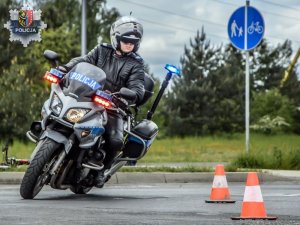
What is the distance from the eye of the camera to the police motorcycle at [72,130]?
422 inches

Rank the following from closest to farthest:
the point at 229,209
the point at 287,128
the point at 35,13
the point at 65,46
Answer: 1. the point at 229,209
2. the point at 35,13
3. the point at 65,46
4. the point at 287,128

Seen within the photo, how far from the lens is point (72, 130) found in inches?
429

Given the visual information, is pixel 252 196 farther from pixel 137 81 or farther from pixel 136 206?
pixel 137 81

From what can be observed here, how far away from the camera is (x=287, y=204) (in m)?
10.9

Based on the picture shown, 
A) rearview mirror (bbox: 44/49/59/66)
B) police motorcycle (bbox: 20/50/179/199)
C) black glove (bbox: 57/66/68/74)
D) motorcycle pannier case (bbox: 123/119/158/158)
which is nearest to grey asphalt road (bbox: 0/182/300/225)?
police motorcycle (bbox: 20/50/179/199)

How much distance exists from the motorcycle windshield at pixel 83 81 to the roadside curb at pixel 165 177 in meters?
3.84

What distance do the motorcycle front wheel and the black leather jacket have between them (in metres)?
1.32

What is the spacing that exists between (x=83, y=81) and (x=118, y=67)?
0.75 metres

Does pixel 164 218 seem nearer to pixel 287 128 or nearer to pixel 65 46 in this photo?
pixel 65 46

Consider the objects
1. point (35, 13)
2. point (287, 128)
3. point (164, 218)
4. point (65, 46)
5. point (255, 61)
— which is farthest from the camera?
point (255, 61)

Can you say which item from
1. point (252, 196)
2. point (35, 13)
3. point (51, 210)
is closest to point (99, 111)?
point (51, 210)

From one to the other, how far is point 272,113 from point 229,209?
227ft

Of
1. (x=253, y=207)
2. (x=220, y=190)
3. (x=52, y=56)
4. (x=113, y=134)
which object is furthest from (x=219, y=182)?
(x=52, y=56)

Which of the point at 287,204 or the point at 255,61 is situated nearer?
the point at 287,204
